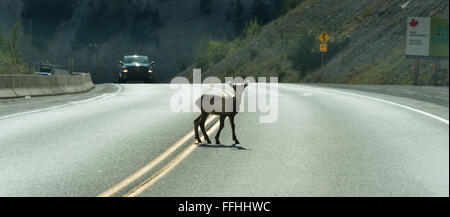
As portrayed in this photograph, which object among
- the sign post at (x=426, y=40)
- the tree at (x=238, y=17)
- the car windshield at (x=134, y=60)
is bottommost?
the car windshield at (x=134, y=60)

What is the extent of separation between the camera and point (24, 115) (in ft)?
49.7

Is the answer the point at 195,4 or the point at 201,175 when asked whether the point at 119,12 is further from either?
the point at 201,175

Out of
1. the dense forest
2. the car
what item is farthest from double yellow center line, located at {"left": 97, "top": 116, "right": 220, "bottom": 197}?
the dense forest

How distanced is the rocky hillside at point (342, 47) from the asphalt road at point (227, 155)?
2971 cm

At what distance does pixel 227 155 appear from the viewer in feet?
31.4

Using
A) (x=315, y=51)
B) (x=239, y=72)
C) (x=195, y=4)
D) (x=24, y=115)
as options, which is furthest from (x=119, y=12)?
(x=24, y=115)

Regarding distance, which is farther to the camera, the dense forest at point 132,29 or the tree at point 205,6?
the tree at point 205,6

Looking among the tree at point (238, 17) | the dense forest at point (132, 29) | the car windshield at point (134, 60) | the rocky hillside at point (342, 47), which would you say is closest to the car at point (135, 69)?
the car windshield at point (134, 60)

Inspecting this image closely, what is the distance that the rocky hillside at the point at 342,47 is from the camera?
4919cm

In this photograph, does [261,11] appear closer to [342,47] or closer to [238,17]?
[238,17]

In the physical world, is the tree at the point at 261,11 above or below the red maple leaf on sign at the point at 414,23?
above

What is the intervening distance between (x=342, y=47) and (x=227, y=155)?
183 feet

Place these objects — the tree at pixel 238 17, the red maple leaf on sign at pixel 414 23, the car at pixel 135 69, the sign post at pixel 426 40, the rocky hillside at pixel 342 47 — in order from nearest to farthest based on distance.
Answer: the car at pixel 135 69 < the sign post at pixel 426 40 < the red maple leaf on sign at pixel 414 23 < the rocky hillside at pixel 342 47 < the tree at pixel 238 17

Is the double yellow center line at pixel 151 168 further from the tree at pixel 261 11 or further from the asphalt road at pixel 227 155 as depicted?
the tree at pixel 261 11
